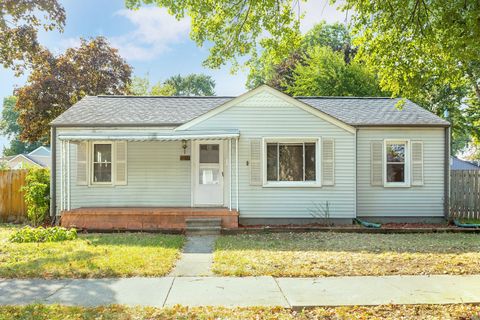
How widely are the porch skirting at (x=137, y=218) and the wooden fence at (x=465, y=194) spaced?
750cm

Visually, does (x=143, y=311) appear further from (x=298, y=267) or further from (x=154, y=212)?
(x=154, y=212)

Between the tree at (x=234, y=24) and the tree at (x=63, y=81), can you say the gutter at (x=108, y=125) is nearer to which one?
the tree at (x=234, y=24)

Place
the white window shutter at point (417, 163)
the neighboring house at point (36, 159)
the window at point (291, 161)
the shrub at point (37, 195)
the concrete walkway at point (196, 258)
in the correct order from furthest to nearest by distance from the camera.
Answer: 1. the neighboring house at point (36, 159)
2. the white window shutter at point (417, 163)
3. the shrub at point (37, 195)
4. the window at point (291, 161)
5. the concrete walkway at point (196, 258)

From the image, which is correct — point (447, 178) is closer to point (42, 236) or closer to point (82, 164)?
point (82, 164)

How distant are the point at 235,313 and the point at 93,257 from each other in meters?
3.87

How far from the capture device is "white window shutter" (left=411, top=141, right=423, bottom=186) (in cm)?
1216

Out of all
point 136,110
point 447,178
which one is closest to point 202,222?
point 136,110

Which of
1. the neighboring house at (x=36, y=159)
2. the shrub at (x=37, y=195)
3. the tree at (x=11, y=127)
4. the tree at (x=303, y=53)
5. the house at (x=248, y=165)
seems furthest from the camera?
the tree at (x=11, y=127)

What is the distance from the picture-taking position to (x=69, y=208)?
36.9 feet

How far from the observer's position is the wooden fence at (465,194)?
12.8m

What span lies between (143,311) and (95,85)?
832 inches

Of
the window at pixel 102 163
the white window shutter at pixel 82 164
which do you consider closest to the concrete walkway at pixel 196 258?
the window at pixel 102 163

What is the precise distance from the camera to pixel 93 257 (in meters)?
7.24

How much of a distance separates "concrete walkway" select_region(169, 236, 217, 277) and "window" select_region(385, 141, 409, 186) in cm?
618
